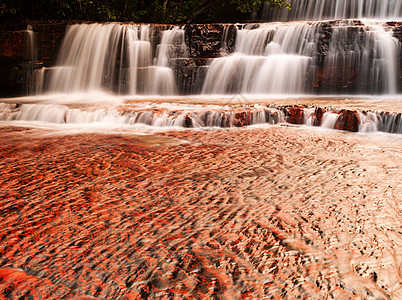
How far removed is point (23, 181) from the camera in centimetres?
207

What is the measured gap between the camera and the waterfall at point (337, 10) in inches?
425

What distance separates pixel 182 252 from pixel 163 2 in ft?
43.0

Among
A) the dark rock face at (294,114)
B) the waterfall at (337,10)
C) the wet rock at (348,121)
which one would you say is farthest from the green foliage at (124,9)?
the wet rock at (348,121)

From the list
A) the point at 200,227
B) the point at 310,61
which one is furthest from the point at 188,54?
the point at 200,227

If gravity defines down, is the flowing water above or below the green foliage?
below

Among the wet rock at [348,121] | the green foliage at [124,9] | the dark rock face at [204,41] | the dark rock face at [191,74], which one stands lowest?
the wet rock at [348,121]

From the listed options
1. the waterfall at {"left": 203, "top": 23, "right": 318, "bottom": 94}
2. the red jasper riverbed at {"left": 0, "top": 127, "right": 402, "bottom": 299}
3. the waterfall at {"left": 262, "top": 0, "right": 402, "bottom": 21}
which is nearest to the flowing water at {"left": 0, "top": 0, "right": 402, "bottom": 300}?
the red jasper riverbed at {"left": 0, "top": 127, "right": 402, "bottom": 299}

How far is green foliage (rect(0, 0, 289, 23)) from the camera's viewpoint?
35.9 ft

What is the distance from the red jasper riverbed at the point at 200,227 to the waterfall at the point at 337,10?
10.7m

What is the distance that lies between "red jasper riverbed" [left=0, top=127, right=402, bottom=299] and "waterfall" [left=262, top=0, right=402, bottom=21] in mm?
10673

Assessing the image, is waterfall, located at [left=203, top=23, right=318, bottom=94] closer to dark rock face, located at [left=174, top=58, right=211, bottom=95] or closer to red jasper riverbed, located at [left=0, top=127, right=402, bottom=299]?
dark rock face, located at [left=174, top=58, right=211, bottom=95]

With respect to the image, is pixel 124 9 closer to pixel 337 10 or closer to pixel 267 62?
pixel 267 62

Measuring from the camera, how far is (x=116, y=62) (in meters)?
9.28

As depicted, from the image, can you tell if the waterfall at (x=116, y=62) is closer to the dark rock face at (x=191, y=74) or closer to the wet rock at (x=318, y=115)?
the dark rock face at (x=191, y=74)
